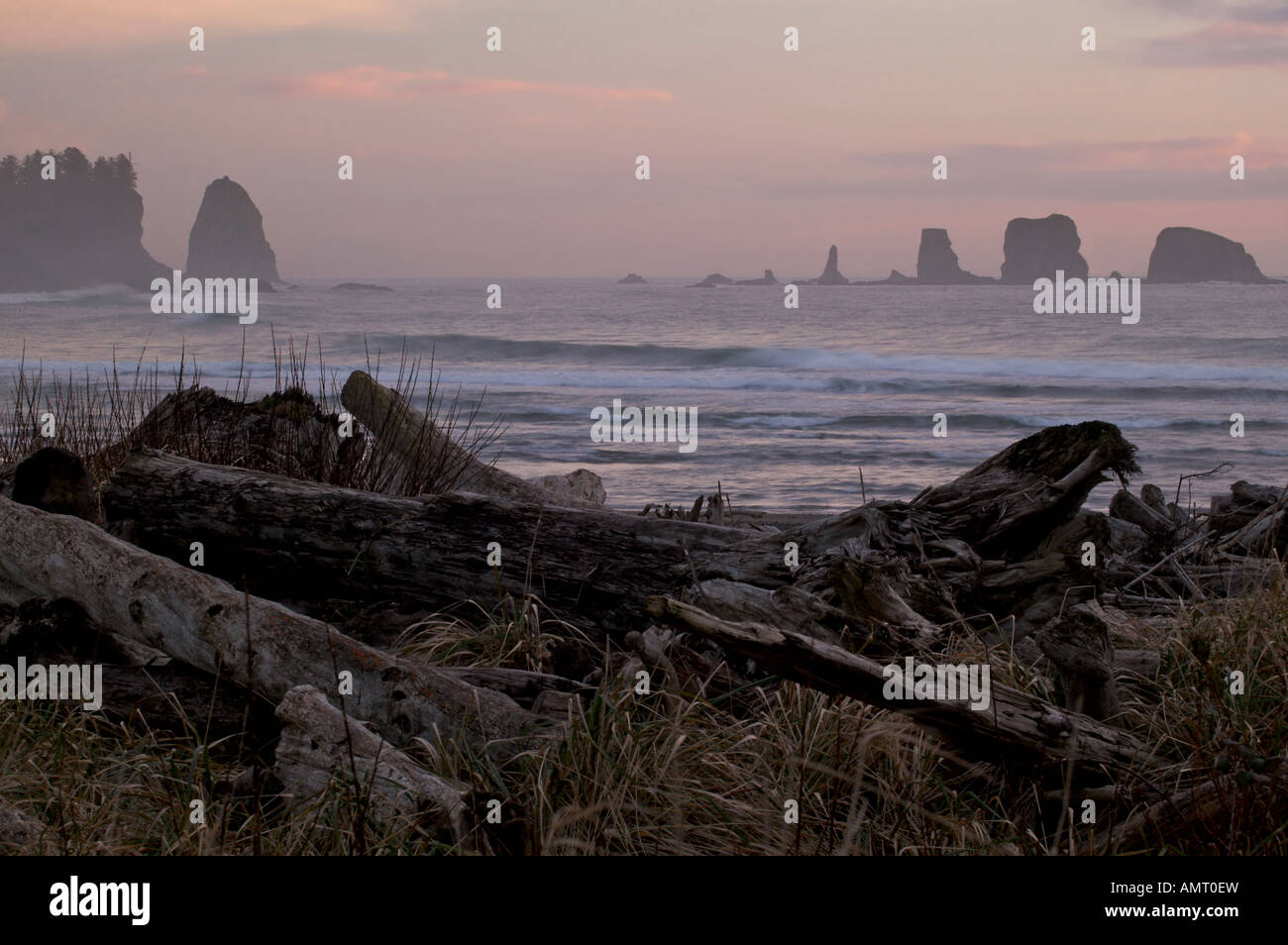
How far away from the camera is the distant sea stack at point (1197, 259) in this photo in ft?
367

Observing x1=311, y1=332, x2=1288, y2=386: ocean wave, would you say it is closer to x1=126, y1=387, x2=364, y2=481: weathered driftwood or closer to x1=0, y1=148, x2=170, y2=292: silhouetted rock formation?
x1=126, y1=387, x2=364, y2=481: weathered driftwood

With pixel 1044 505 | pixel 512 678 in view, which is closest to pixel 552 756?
pixel 512 678

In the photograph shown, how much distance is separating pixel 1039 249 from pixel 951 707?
125m

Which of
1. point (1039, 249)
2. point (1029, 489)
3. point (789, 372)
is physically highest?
point (1039, 249)

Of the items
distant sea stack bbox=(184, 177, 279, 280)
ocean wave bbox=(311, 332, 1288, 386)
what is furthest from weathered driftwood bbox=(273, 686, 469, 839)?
distant sea stack bbox=(184, 177, 279, 280)

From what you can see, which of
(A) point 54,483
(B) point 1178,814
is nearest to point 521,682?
(B) point 1178,814

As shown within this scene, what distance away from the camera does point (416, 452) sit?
738 cm

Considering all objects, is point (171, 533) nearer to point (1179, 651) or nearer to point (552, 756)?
point (552, 756)

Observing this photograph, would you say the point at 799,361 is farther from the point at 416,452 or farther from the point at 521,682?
the point at 521,682

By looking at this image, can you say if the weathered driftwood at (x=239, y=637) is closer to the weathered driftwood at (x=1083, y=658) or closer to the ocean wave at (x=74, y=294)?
the weathered driftwood at (x=1083, y=658)

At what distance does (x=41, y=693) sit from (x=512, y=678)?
1.76 m

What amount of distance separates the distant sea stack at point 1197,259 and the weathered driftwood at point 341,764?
4990 inches

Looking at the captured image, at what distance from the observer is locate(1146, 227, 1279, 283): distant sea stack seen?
Answer: 112000mm

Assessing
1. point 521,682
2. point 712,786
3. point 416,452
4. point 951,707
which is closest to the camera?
point 951,707
